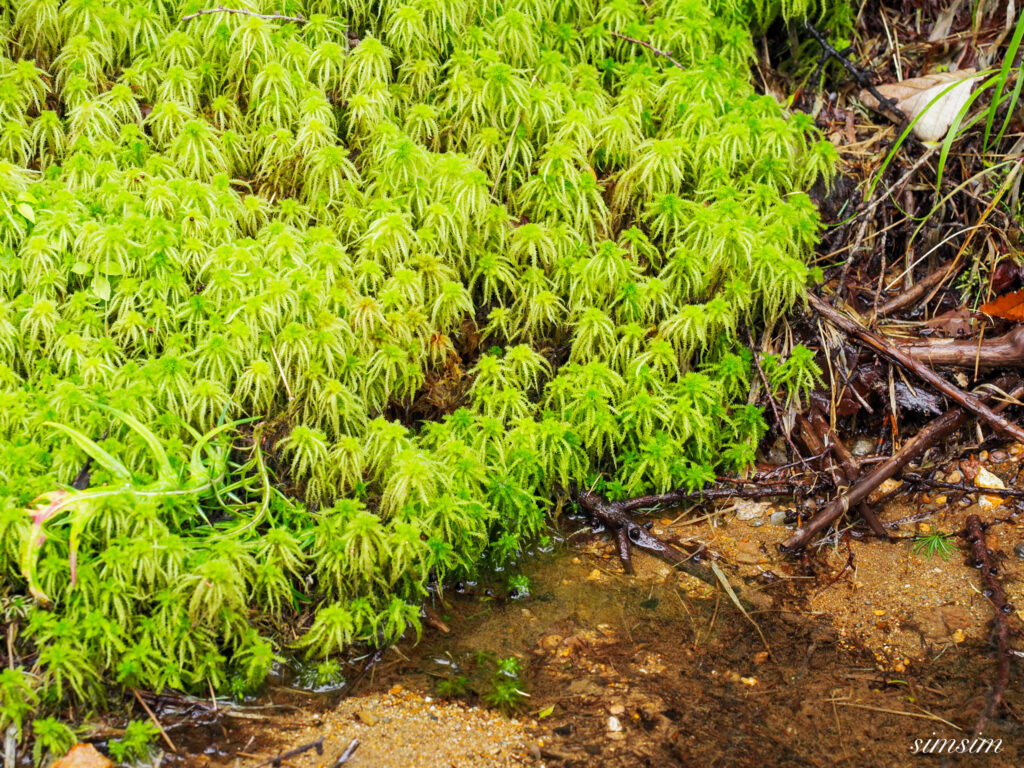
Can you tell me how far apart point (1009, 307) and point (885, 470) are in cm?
97

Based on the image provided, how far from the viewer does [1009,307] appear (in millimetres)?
3631

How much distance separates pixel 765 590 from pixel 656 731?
2.80 ft

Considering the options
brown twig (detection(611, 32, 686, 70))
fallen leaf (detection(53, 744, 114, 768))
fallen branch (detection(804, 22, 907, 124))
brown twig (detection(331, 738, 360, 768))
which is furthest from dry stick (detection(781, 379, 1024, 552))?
fallen leaf (detection(53, 744, 114, 768))

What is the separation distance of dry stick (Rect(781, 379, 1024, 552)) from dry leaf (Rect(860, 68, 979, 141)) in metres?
1.32

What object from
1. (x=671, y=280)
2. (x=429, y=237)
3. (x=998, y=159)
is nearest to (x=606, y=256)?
(x=671, y=280)

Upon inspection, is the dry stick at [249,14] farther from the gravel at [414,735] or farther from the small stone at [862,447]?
the small stone at [862,447]

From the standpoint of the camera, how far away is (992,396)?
3609 mm

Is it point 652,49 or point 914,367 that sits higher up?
point 652,49

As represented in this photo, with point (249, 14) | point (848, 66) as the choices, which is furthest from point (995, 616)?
point (249, 14)

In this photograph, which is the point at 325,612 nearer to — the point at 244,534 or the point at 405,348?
the point at 244,534

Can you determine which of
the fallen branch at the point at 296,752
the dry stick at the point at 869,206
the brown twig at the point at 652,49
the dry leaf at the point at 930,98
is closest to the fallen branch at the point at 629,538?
the fallen branch at the point at 296,752

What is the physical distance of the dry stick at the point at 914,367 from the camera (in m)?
3.44

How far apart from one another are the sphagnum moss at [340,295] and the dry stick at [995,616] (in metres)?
0.86

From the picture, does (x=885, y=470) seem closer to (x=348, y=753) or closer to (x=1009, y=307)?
(x=1009, y=307)
